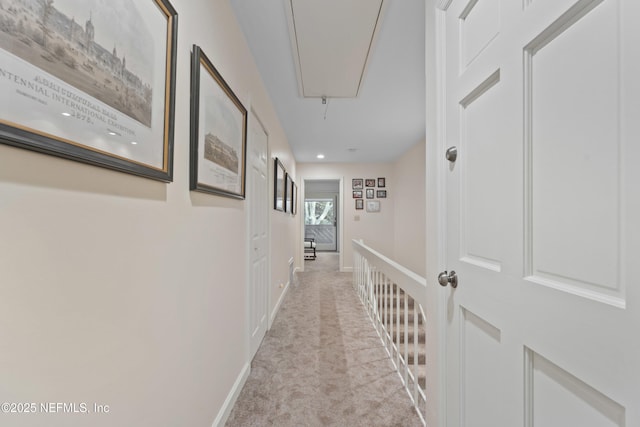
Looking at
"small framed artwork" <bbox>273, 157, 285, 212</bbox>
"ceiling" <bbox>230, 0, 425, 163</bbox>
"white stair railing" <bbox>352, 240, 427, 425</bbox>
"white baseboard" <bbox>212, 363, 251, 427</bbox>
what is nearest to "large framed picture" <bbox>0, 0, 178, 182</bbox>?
"ceiling" <bbox>230, 0, 425, 163</bbox>

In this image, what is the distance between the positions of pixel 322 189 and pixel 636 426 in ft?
31.3

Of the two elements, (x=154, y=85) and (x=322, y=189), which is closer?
(x=154, y=85)

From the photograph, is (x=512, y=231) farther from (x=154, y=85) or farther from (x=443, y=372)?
(x=154, y=85)

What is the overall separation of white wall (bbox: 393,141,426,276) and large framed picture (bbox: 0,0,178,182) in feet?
13.4

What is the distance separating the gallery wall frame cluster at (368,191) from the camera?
6.06 metres

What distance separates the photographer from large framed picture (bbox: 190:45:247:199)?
3.74 ft

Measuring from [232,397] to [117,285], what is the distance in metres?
1.24

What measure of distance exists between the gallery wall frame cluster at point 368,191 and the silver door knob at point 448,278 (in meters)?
5.03

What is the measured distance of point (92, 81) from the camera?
62 cm

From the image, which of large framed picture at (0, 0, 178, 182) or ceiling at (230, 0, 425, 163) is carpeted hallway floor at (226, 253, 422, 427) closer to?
large framed picture at (0, 0, 178, 182)

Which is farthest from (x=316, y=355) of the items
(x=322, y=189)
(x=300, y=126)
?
(x=322, y=189)

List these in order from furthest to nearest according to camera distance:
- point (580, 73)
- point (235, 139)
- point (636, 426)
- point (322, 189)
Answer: point (322, 189) < point (235, 139) < point (580, 73) < point (636, 426)

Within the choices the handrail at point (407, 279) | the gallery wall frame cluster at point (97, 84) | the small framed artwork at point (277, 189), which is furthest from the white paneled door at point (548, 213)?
the small framed artwork at point (277, 189)

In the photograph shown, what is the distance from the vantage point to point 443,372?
3.51 ft
